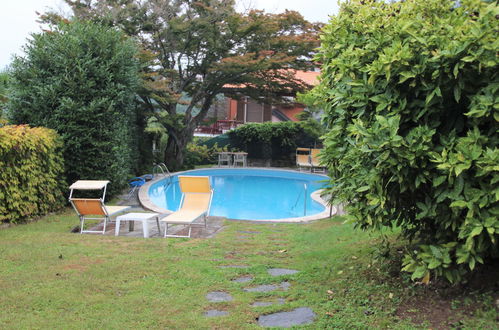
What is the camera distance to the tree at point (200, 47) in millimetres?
16219

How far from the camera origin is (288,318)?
337 centimetres

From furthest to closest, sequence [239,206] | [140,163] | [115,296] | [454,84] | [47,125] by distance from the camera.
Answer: [140,163] → [239,206] → [47,125] → [115,296] → [454,84]

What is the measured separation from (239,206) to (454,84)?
1126 centimetres

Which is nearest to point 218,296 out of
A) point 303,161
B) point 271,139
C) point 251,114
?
point 303,161

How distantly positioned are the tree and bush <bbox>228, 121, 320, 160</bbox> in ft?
10.7

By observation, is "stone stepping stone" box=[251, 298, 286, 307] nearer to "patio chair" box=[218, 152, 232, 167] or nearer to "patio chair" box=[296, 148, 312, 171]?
"patio chair" box=[296, 148, 312, 171]

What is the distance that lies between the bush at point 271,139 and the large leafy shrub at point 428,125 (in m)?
18.9

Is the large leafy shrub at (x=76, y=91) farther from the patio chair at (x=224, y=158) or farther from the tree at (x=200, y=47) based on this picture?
the patio chair at (x=224, y=158)

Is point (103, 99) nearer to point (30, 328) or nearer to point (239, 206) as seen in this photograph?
point (239, 206)

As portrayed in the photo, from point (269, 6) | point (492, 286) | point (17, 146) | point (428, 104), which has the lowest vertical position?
point (492, 286)

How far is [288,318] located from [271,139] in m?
20.0

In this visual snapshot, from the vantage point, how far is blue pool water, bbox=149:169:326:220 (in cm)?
1274

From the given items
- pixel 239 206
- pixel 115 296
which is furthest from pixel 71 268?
pixel 239 206

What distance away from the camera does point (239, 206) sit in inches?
543
